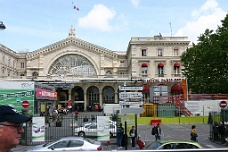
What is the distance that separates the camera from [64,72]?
67000 mm

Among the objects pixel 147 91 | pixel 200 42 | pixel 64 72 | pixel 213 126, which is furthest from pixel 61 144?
pixel 64 72

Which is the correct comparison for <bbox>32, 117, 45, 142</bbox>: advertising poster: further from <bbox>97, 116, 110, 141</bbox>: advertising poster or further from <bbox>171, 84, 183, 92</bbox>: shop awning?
<bbox>171, 84, 183, 92</bbox>: shop awning

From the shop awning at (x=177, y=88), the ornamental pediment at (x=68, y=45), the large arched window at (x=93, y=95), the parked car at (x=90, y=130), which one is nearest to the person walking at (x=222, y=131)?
the parked car at (x=90, y=130)

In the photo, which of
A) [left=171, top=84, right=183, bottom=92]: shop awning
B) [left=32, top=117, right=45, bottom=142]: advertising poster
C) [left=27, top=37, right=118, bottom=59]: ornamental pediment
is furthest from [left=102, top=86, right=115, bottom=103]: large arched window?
[left=32, top=117, right=45, bottom=142]: advertising poster

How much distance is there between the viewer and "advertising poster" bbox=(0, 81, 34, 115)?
77.5 feet

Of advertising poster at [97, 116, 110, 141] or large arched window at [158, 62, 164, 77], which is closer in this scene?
advertising poster at [97, 116, 110, 141]

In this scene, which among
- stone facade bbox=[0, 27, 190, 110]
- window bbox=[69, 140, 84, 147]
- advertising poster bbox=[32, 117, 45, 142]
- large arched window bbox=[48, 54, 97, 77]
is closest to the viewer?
window bbox=[69, 140, 84, 147]

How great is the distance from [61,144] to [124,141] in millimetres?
5658

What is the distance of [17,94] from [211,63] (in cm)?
2085

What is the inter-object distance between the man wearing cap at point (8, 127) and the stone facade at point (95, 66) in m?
→ 53.6

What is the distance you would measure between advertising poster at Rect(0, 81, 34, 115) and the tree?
62.5 ft

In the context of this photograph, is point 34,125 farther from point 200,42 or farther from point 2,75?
point 2,75

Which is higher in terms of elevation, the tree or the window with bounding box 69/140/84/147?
the tree

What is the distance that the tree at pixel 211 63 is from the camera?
3306cm
